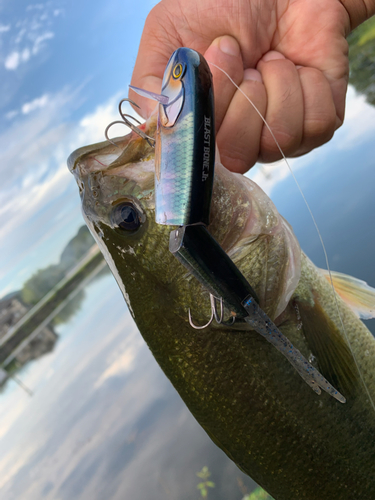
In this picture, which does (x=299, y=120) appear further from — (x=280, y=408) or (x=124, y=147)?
(x=280, y=408)

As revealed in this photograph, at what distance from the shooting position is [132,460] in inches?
303

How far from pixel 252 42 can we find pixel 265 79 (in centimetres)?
21

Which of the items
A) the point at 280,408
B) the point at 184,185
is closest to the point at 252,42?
the point at 184,185

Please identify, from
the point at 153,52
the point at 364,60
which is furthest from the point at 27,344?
the point at 153,52

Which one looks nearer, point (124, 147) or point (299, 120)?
point (124, 147)

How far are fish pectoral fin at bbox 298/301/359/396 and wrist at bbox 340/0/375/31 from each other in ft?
4.30

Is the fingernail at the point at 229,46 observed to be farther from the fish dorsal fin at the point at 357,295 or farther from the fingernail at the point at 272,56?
the fish dorsal fin at the point at 357,295

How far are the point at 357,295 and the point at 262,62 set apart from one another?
1.04m

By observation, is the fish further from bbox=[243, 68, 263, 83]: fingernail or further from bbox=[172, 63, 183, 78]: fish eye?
bbox=[243, 68, 263, 83]: fingernail

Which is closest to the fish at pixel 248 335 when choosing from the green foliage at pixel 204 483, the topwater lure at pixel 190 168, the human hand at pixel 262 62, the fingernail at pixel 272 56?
the topwater lure at pixel 190 168

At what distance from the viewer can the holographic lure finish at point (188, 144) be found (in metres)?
0.66

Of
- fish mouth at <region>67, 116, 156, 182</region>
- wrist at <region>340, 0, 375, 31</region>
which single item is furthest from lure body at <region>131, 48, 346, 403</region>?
wrist at <region>340, 0, 375, 31</region>

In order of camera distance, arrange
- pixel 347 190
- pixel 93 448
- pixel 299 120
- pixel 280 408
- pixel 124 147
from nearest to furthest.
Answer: pixel 124 147 < pixel 280 408 < pixel 299 120 < pixel 347 190 < pixel 93 448

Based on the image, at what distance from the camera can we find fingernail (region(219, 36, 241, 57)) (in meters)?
1.13
